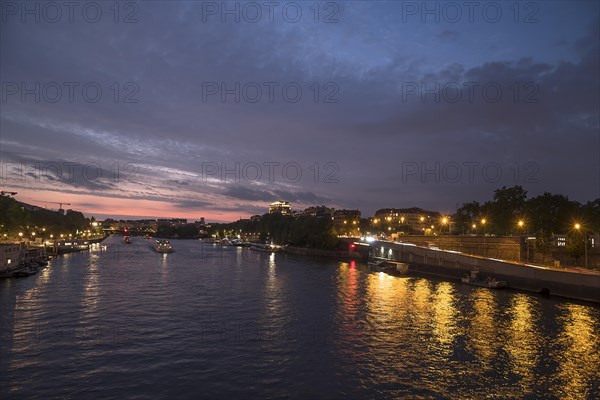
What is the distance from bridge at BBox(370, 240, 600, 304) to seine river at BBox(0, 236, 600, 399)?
11.1 ft

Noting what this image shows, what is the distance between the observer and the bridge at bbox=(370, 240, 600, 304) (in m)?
54.1

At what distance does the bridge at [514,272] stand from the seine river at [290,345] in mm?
3388

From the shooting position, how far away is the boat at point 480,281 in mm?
64812

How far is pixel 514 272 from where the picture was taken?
65.1 m

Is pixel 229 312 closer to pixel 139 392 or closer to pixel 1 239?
pixel 139 392

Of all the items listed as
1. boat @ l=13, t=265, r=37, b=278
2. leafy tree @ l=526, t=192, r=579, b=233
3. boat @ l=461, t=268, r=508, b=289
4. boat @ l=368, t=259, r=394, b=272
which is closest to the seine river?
boat @ l=461, t=268, r=508, b=289

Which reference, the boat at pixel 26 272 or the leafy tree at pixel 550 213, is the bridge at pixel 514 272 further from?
the boat at pixel 26 272

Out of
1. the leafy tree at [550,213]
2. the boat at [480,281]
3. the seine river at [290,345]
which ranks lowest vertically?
the seine river at [290,345]

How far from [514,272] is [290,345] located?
4625 centimetres

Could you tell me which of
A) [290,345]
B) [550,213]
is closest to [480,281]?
[550,213]

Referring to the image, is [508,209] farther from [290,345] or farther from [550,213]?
[290,345]

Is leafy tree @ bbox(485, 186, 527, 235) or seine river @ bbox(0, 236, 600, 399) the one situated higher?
leafy tree @ bbox(485, 186, 527, 235)


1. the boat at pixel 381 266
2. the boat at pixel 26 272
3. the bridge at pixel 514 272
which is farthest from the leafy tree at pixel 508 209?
the boat at pixel 26 272

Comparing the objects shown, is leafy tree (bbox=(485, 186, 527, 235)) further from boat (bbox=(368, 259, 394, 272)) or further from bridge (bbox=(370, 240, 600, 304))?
boat (bbox=(368, 259, 394, 272))
